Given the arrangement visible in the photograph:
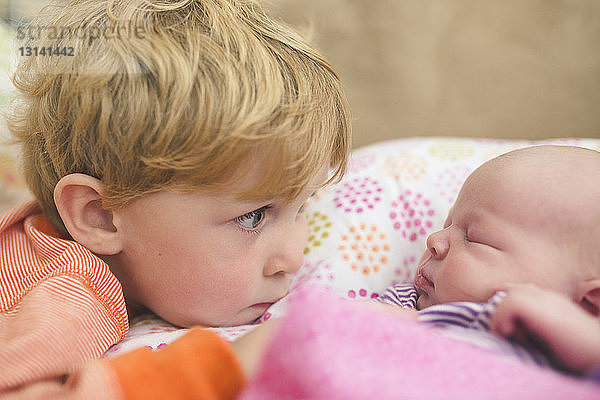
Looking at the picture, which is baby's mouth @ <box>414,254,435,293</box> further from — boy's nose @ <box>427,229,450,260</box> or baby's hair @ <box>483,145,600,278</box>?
baby's hair @ <box>483,145,600,278</box>

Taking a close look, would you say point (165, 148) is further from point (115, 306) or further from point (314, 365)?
point (314, 365)

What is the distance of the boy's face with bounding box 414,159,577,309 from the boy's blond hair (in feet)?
0.77

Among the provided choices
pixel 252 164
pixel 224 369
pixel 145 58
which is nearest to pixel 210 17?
pixel 145 58

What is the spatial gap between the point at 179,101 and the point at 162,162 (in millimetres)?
88

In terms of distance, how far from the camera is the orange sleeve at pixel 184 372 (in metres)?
0.66

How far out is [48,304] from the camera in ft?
2.79

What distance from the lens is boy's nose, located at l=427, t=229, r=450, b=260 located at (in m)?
0.93

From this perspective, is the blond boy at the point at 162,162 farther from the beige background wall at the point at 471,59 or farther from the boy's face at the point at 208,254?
the beige background wall at the point at 471,59

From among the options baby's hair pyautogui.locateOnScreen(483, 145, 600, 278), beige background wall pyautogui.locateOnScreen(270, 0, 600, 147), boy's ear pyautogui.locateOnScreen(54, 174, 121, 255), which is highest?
beige background wall pyautogui.locateOnScreen(270, 0, 600, 147)

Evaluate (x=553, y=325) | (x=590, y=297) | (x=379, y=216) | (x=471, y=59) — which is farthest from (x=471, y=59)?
(x=553, y=325)

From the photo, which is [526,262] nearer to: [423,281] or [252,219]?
[423,281]

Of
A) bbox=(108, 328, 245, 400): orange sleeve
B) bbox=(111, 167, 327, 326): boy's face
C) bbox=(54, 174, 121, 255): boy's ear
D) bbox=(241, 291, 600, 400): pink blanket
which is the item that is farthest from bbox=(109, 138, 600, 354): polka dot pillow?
bbox=(241, 291, 600, 400): pink blanket

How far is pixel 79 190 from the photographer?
95 cm

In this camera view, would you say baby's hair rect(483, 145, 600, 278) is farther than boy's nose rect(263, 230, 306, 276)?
No
